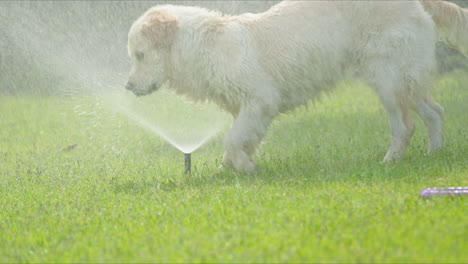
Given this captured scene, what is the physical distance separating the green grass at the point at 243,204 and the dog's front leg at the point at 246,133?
0.53 ft

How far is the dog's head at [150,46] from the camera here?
5721 millimetres

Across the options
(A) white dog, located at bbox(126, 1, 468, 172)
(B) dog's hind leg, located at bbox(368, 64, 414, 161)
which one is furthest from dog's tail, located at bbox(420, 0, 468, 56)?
(B) dog's hind leg, located at bbox(368, 64, 414, 161)

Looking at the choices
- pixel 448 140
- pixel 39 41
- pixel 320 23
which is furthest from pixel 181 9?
pixel 39 41

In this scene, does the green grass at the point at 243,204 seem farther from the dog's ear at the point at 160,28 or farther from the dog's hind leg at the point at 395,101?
the dog's ear at the point at 160,28

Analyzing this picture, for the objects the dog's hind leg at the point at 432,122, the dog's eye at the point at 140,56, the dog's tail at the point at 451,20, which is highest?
the dog's tail at the point at 451,20

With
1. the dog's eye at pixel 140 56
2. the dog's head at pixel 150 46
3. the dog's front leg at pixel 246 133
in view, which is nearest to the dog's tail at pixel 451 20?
the dog's front leg at pixel 246 133

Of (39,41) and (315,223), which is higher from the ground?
(315,223)

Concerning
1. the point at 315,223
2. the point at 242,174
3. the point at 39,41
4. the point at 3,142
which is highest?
the point at 315,223

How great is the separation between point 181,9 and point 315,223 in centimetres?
283

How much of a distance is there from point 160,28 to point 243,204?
1.93 metres

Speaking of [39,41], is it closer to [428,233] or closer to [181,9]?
[181,9]

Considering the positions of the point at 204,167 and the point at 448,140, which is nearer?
the point at 204,167

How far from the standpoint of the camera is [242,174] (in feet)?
18.6

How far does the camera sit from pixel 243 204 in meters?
4.55
